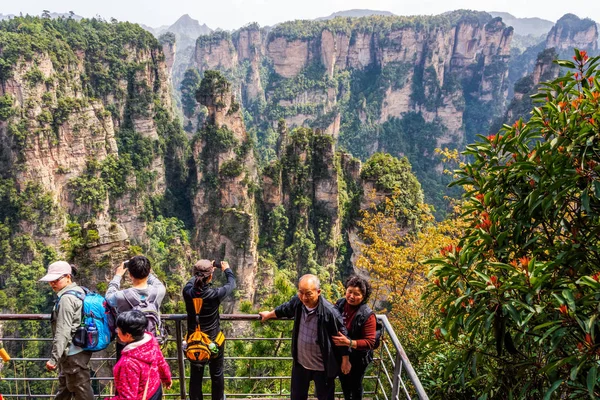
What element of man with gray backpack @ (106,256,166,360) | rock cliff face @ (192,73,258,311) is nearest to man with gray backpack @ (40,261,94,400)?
→ man with gray backpack @ (106,256,166,360)

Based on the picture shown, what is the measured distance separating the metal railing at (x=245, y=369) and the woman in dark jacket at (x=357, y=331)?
27cm

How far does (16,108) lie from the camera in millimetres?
35031

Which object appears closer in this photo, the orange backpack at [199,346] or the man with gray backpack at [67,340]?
the man with gray backpack at [67,340]

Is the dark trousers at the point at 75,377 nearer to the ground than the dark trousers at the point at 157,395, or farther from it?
nearer to the ground

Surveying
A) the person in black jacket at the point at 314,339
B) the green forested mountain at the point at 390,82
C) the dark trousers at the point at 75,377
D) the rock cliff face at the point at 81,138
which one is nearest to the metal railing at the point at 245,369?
the dark trousers at the point at 75,377

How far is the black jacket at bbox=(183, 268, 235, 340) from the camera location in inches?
179

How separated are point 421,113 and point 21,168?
74.4 m

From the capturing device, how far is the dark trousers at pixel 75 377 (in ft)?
14.4

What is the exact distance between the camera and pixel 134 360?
11.9 feet

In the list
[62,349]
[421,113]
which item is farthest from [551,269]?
[421,113]

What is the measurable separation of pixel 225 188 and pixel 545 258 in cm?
3379

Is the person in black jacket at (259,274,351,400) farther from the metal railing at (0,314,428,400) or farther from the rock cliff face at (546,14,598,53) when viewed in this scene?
the rock cliff face at (546,14,598,53)

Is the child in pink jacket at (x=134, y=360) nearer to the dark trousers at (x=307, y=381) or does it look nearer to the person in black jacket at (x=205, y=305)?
the person in black jacket at (x=205, y=305)

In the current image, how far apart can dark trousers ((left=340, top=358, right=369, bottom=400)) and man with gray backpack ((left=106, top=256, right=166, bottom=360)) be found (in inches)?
82.5
